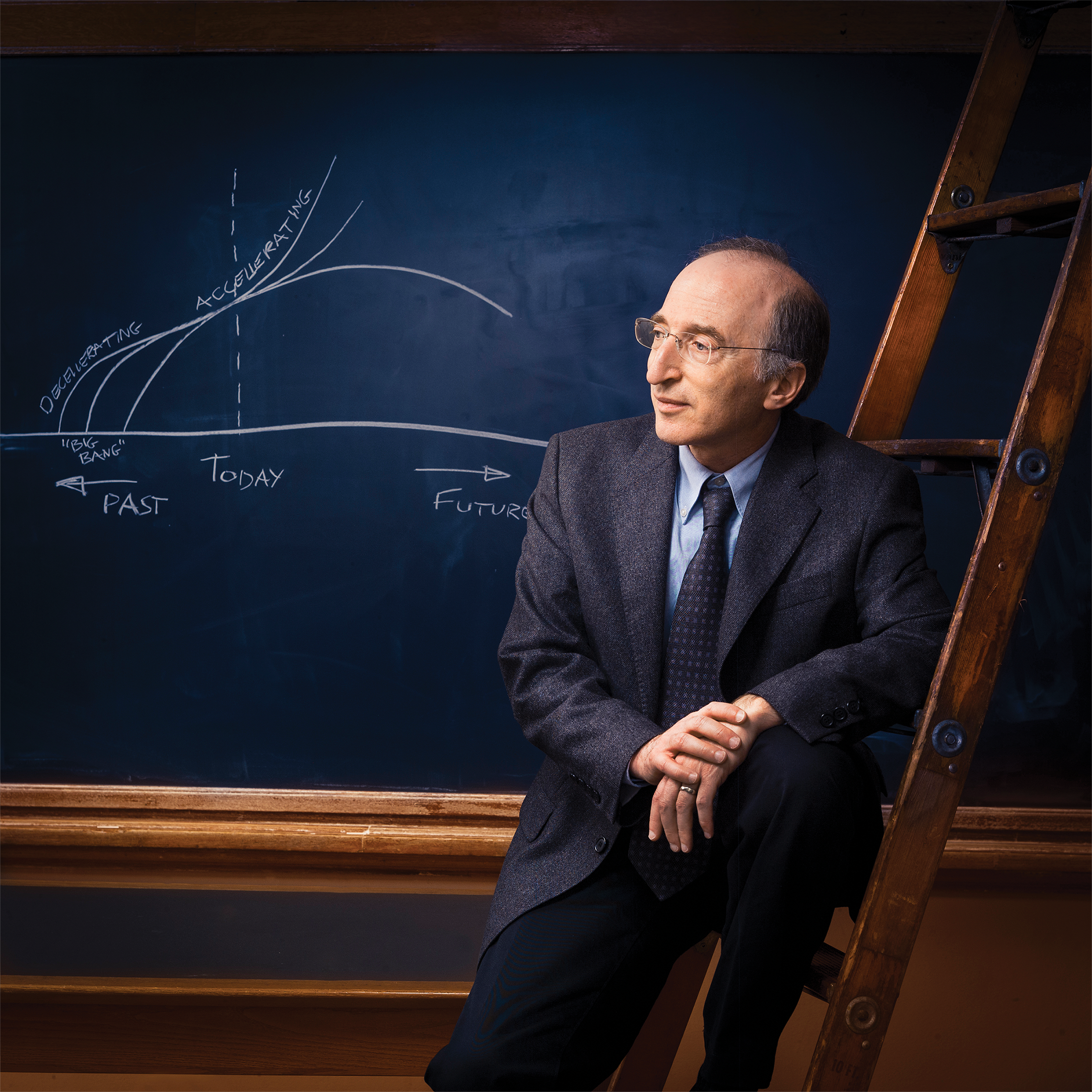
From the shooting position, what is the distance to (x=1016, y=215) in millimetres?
1327

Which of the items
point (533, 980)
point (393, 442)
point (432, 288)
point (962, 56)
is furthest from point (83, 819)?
point (962, 56)

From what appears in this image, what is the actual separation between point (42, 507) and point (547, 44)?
4.86 ft

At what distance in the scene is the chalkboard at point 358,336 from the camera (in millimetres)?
1980

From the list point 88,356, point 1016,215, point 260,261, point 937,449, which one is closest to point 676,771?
point 937,449

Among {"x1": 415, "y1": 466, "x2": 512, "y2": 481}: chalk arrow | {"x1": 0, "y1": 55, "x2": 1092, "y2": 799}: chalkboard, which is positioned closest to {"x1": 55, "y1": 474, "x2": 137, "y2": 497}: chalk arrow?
{"x1": 0, "y1": 55, "x2": 1092, "y2": 799}: chalkboard

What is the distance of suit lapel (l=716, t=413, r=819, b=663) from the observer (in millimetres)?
1360

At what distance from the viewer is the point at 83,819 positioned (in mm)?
2084

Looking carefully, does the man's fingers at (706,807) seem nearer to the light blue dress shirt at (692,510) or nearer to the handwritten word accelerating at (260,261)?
the light blue dress shirt at (692,510)

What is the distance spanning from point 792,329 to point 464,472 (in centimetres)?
84

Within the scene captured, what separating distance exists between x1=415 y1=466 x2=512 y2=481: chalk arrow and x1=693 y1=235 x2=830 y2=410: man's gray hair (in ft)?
2.37

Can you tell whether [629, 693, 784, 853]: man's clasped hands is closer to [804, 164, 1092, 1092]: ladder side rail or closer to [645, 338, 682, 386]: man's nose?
[804, 164, 1092, 1092]: ladder side rail

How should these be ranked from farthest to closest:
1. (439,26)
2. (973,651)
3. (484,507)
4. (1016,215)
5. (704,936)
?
1. (484,507)
2. (439,26)
3. (704,936)
4. (1016,215)
5. (973,651)

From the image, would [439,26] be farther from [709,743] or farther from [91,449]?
[709,743]

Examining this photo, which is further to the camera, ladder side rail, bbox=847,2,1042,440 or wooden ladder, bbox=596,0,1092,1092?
ladder side rail, bbox=847,2,1042,440
